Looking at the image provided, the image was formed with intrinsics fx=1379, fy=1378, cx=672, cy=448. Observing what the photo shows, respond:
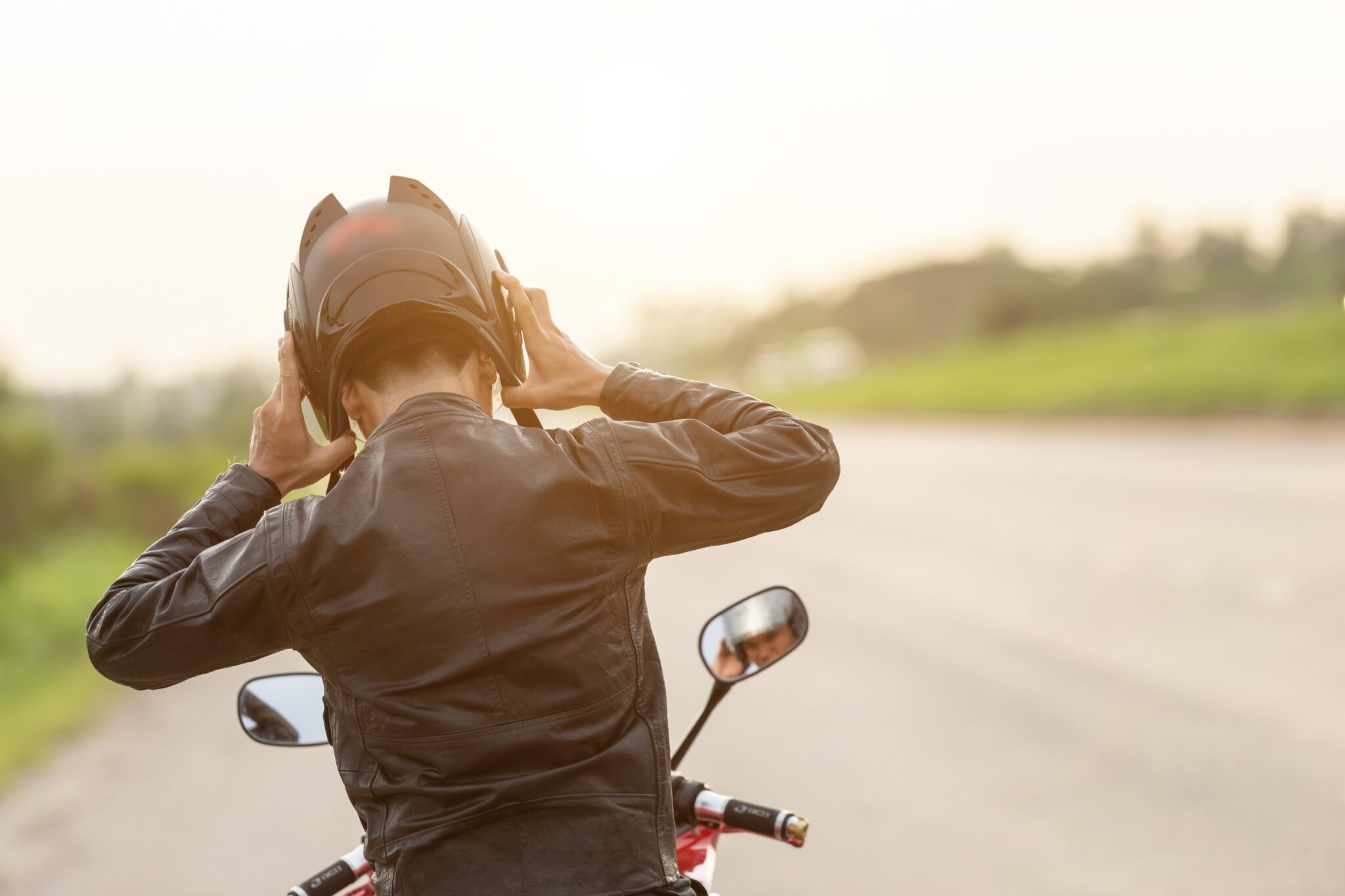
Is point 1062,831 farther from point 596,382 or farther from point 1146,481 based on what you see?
point 1146,481

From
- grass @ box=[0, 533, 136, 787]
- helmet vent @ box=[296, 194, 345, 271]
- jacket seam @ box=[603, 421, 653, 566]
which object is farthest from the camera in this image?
grass @ box=[0, 533, 136, 787]

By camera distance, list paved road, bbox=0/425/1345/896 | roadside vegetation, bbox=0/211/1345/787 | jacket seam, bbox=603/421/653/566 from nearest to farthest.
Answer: jacket seam, bbox=603/421/653/566 < paved road, bbox=0/425/1345/896 < roadside vegetation, bbox=0/211/1345/787

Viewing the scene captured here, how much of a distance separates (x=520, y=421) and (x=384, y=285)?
0.39 m

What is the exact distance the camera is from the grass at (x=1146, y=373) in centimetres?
2219

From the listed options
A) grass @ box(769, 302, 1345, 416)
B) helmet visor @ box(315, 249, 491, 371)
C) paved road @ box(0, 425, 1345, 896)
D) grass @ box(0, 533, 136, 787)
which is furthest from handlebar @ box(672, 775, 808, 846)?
grass @ box(769, 302, 1345, 416)

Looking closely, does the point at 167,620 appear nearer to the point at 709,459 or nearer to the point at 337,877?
the point at 337,877

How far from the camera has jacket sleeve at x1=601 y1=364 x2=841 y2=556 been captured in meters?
1.99

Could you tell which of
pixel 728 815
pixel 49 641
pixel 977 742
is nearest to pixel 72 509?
pixel 49 641

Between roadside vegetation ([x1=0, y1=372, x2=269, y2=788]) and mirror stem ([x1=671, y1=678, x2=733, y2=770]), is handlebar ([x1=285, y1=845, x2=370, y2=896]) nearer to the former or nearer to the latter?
mirror stem ([x1=671, y1=678, x2=733, y2=770])

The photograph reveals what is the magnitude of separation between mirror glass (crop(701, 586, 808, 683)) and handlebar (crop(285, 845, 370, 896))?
0.69m

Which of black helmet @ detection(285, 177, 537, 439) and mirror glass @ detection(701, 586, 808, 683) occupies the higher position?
black helmet @ detection(285, 177, 537, 439)

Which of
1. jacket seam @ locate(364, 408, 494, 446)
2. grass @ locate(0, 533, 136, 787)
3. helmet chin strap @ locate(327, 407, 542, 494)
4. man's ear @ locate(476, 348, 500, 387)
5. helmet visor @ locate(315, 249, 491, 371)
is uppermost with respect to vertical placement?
grass @ locate(0, 533, 136, 787)

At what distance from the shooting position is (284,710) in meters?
2.40

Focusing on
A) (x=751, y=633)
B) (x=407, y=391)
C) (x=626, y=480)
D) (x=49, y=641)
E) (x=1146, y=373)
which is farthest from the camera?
(x=1146, y=373)
